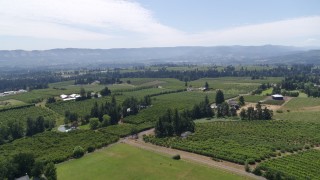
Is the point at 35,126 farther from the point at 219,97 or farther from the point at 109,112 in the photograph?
the point at 219,97

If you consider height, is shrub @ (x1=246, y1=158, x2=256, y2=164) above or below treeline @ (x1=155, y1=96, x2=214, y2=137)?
below

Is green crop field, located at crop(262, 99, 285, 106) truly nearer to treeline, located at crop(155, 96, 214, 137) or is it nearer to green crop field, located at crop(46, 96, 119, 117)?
treeline, located at crop(155, 96, 214, 137)

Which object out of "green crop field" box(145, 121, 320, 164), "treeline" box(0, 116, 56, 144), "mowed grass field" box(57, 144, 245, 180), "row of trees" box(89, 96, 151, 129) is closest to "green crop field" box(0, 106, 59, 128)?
"treeline" box(0, 116, 56, 144)

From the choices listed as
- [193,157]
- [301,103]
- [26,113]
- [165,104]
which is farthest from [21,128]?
[301,103]

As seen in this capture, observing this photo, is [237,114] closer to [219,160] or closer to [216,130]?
[216,130]

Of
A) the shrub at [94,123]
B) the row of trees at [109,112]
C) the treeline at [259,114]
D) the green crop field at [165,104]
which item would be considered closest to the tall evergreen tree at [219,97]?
the green crop field at [165,104]

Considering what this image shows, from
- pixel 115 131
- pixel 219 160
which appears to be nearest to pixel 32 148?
pixel 115 131

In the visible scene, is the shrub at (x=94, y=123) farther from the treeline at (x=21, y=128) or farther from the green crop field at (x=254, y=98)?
the green crop field at (x=254, y=98)
